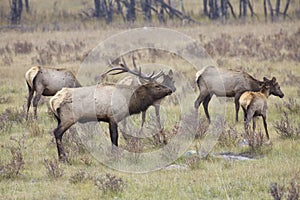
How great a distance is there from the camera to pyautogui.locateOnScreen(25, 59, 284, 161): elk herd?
892 centimetres

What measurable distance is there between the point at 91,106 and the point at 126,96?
625 mm

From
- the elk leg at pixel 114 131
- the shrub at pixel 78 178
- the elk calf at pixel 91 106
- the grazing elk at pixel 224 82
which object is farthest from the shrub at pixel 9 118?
the shrub at pixel 78 178

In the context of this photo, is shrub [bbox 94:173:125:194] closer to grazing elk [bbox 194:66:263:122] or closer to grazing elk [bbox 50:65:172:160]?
grazing elk [bbox 50:65:172:160]

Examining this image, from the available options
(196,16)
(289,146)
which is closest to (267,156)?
(289,146)

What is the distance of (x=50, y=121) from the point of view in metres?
11.9

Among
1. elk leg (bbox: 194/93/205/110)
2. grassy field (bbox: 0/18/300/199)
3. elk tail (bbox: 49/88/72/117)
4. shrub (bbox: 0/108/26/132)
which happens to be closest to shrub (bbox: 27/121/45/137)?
grassy field (bbox: 0/18/300/199)

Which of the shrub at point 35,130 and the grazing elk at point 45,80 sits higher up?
the grazing elk at point 45,80

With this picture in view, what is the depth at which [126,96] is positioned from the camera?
9367 millimetres

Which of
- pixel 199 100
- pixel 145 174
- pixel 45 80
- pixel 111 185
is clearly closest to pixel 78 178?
pixel 111 185

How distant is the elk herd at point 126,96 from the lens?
892 centimetres

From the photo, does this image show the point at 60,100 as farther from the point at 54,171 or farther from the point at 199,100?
the point at 199,100

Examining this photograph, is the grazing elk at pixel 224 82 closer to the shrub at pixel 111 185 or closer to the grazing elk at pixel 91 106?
the grazing elk at pixel 91 106

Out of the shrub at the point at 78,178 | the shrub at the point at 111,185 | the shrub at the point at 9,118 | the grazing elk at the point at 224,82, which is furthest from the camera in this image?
the grazing elk at the point at 224,82

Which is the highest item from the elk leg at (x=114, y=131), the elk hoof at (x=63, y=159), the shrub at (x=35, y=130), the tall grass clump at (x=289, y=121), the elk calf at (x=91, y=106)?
the elk calf at (x=91, y=106)
